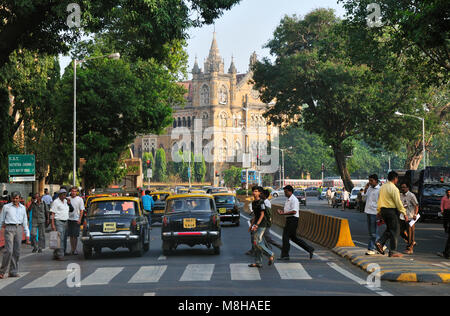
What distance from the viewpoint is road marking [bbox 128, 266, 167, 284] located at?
14773 mm

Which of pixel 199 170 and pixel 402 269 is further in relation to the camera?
pixel 199 170

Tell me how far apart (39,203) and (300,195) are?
49223 millimetres

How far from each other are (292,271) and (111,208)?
680cm

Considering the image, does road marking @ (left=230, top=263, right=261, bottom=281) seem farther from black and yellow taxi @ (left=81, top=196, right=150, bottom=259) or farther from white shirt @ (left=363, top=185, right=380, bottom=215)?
black and yellow taxi @ (left=81, top=196, right=150, bottom=259)

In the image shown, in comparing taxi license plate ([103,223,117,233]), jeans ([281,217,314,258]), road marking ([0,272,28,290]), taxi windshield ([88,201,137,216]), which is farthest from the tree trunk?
road marking ([0,272,28,290])

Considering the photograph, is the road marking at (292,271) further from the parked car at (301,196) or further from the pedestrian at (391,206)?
the parked car at (301,196)

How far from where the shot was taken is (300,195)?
7225 cm

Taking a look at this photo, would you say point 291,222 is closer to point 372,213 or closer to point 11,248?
point 372,213

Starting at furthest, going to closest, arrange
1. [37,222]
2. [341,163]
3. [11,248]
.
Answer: [341,163]
[37,222]
[11,248]

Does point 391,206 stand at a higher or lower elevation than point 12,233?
higher

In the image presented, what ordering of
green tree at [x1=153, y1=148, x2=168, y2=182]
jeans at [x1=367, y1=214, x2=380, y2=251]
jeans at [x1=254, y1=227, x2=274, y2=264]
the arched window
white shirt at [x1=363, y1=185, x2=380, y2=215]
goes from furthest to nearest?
1. the arched window
2. green tree at [x1=153, y1=148, x2=168, y2=182]
3. white shirt at [x1=363, y1=185, x2=380, y2=215]
4. jeans at [x1=367, y1=214, x2=380, y2=251]
5. jeans at [x1=254, y1=227, x2=274, y2=264]

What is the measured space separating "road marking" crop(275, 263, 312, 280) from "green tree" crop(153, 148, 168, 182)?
127253 millimetres

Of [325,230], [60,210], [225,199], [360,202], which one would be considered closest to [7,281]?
[60,210]

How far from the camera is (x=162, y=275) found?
15664 millimetres
